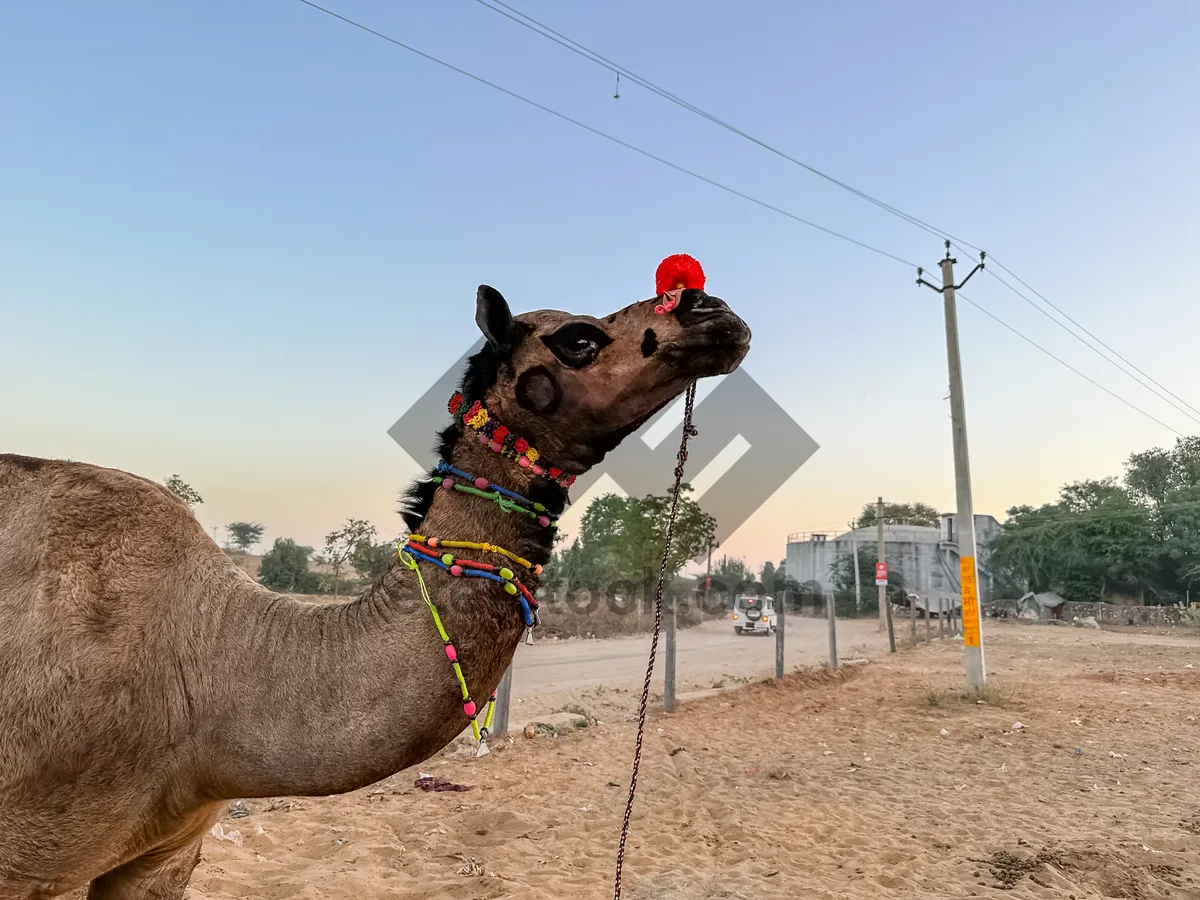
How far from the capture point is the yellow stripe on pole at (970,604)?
12.6 meters

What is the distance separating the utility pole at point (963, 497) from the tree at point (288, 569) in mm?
23566

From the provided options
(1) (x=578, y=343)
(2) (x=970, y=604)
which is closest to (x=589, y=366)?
(1) (x=578, y=343)

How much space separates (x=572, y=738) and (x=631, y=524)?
2401 centimetres

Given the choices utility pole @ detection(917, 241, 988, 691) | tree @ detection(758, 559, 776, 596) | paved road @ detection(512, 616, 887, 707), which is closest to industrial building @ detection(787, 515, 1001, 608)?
tree @ detection(758, 559, 776, 596)

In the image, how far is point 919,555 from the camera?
5909 centimetres

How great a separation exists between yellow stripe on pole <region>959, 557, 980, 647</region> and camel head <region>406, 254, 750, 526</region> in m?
12.1

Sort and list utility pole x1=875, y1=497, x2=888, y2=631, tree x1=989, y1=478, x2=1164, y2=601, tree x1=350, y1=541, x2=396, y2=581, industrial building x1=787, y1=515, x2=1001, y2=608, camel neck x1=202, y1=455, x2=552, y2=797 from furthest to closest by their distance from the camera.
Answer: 1. industrial building x1=787, y1=515, x2=1001, y2=608
2. tree x1=989, y1=478, x2=1164, y2=601
3. utility pole x1=875, y1=497, x2=888, y2=631
4. tree x1=350, y1=541, x2=396, y2=581
5. camel neck x1=202, y1=455, x2=552, y2=797

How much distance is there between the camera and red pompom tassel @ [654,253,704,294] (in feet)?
7.73

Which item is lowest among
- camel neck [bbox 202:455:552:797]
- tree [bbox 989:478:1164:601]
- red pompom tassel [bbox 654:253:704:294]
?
camel neck [bbox 202:455:552:797]

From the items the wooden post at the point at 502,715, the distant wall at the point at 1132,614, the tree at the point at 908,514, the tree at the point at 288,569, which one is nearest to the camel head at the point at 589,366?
the wooden post at the point at 502,715

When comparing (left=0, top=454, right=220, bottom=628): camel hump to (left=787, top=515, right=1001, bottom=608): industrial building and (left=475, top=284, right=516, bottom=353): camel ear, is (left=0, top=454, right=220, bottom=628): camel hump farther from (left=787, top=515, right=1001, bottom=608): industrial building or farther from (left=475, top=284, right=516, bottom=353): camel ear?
(left=787, top=515, right=1001, bottom=608): industrial building

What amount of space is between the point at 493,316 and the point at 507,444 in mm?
398

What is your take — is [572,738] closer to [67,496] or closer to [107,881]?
[107,881]

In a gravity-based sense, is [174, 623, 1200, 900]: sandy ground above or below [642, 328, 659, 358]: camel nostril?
below
